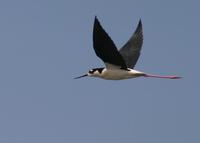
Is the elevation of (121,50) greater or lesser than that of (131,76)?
greater

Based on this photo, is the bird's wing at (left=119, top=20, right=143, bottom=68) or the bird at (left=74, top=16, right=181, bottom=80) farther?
the bird's wing at (left=119, top=20, right=143, bottom=68)

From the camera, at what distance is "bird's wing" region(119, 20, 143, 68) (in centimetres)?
2350

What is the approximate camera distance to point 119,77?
68.8 feet

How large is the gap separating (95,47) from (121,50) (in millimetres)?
4872

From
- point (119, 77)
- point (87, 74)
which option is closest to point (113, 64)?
point (119, 77)

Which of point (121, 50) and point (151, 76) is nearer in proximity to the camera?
point (151, 76)

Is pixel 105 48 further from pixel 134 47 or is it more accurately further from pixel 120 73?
pixel 134 47

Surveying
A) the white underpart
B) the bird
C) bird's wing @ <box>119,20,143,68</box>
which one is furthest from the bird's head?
bird's wing @ <box>119,20,143,68</box>

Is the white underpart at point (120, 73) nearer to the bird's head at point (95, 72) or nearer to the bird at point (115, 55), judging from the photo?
the bird at point (115, 55)

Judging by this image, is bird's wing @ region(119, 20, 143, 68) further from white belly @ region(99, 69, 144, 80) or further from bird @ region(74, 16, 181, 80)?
white belly @ region(99, 69, 144, 80)

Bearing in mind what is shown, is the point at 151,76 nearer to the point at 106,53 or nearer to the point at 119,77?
the point at 119,77

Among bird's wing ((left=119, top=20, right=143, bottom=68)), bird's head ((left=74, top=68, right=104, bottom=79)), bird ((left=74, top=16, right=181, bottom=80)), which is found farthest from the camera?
bird's wing ((left=119, top=20, right=143, bottom=68))

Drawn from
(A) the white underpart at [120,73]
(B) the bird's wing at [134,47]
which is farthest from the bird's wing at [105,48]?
(B) the bird's wing at [134,47]

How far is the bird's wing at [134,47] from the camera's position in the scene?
23.5 meters
